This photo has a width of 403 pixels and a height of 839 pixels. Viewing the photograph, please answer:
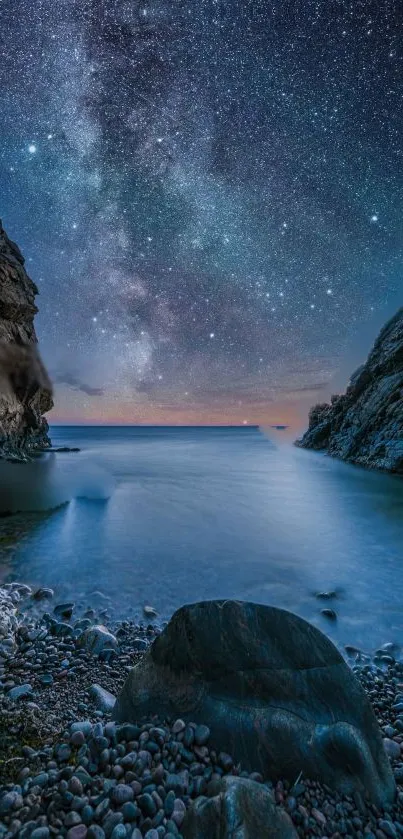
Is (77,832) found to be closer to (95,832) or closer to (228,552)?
(95,832)

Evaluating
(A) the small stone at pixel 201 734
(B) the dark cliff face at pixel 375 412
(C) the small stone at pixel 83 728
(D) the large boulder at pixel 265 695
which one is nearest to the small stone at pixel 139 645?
(D) the large boulder at pixel 265 695

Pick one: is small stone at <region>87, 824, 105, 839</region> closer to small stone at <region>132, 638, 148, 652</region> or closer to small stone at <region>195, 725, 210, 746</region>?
small stone at <region>195, 725, 210, 746</region>

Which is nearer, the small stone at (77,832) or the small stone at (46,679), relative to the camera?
the small stone at (77,832)

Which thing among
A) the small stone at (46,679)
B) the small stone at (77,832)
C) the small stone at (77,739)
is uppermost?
the small stone at (77,832)

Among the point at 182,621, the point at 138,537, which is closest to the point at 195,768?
the point at 182,621

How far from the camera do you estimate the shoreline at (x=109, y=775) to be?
167 centimetres

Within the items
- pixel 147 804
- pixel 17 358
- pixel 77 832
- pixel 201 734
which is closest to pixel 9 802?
pixel 77 832

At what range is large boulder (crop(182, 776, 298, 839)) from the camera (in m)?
1.55

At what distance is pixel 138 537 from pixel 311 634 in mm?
7111

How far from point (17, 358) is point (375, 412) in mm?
28770

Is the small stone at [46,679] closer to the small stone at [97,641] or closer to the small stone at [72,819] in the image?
the small stone at [97,641]

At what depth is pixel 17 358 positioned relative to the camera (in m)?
24.1

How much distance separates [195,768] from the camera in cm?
201

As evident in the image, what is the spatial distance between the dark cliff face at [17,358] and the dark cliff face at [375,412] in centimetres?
2663
